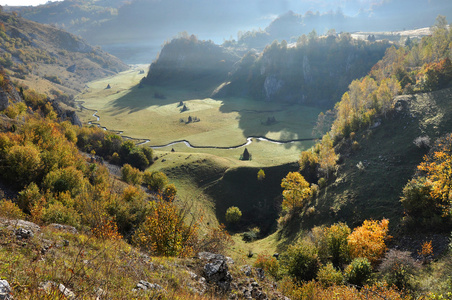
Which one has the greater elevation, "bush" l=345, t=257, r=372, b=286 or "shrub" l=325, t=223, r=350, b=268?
"bush" l=345, t=257, r=372, b=286

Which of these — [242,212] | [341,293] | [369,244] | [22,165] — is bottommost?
[242,212]

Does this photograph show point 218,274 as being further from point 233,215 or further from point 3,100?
point 3,100

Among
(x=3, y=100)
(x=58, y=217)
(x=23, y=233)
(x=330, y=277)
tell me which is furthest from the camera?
(x=3, y=100)

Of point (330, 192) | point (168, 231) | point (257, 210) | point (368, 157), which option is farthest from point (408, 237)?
point (257, 210)

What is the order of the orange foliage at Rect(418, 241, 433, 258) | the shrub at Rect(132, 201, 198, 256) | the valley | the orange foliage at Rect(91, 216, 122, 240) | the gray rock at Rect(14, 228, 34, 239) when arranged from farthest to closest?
the orange foliage at Rect(418, 241, 433, 258), the shrub at Rect(132, 201, 198, 256), the orange foliage at Rect(91, 216, 122, 240), the valley, the gray rock at Rect(14, 228, 34, 239)

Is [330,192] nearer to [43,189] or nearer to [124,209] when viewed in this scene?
[124,209]

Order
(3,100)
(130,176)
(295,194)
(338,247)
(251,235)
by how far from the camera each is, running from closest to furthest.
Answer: (338,247)
(295,194)
(251,235)
(3,100)
(130,176)

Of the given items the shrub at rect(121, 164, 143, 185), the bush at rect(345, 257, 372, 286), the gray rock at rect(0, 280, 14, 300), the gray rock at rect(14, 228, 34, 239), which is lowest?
the shrub at rect(121, 164, 143, 185)

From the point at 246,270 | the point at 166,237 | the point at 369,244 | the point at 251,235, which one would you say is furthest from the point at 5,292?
the point at 251,235

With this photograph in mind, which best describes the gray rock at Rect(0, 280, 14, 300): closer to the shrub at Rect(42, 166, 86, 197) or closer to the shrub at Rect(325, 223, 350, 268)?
the shrub at Rect(42, 166, 86, 197)

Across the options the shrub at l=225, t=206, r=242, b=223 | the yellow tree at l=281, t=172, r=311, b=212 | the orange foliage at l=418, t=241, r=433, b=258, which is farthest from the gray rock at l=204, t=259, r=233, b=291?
the shrub at l=225, t=206, r=242, b=223

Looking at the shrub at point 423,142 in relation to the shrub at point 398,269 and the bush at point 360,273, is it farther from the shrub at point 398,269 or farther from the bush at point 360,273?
the bush at point 360,273
